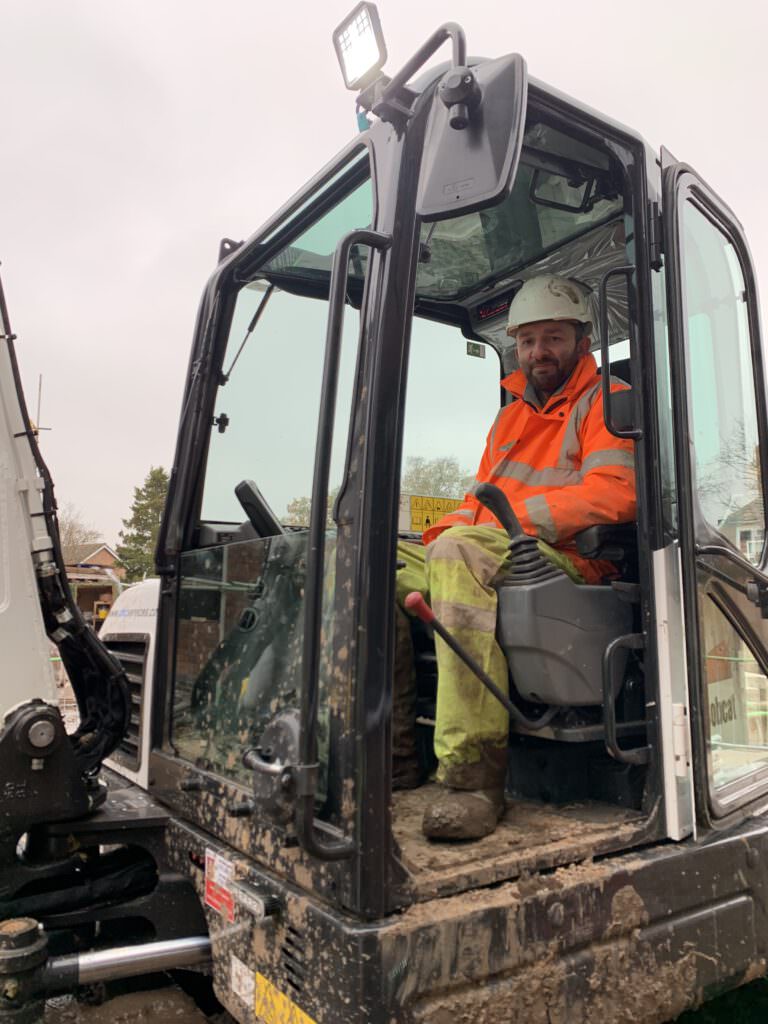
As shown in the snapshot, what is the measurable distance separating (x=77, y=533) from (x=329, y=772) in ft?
125

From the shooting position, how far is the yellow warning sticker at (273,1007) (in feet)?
5.03

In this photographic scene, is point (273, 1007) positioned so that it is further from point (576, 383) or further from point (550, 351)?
point (550, 351)

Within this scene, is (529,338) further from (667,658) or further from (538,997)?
(538,997)

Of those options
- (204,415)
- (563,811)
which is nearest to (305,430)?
(204,415)

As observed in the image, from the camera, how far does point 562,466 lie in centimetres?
241

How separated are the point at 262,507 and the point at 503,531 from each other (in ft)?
2.30

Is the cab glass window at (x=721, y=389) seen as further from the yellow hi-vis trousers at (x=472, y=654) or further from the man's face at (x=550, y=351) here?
the yellow hi-vis trousers at (x=472, y=654)

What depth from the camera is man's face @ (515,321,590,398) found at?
103 inches

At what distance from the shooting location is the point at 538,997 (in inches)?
63.1

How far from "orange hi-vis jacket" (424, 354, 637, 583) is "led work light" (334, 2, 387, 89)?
1.03 meters

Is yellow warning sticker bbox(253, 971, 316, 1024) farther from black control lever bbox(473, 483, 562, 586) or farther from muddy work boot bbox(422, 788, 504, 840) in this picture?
black control lever bbox(473, 483, 562, 586)

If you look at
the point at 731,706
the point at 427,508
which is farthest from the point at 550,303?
the point at 731,706

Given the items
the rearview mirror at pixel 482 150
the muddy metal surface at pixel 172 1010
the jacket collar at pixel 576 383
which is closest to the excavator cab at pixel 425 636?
the rearview mirror at pixel 482 150

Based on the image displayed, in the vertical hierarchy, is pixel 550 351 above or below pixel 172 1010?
above
